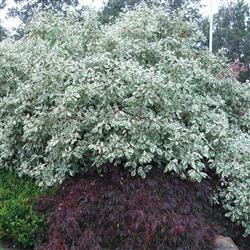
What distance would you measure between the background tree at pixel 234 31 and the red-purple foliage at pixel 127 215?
2066cm

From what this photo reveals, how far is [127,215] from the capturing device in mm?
3699

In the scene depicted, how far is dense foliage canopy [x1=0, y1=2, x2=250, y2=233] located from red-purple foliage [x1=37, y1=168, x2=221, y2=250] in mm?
158

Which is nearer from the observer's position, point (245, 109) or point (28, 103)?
point (28, 103)

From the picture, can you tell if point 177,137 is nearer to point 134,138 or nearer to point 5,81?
point 134,138

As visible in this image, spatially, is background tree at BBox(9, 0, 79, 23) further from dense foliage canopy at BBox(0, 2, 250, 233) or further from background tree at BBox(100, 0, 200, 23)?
dense foliage canopy at BBox(0, 2, 250, 233)

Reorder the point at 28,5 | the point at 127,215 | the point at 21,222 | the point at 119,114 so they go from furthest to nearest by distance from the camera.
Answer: the point at 28,5, the point at 119,114, the point at 21,222, the point at 127,215

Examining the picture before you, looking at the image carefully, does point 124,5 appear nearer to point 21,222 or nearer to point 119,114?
point 119,114

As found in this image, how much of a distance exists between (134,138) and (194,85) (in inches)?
52.0

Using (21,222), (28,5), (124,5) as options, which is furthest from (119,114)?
(28,5)

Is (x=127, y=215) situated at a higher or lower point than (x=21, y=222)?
higher

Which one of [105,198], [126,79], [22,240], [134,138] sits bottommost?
[22,240]

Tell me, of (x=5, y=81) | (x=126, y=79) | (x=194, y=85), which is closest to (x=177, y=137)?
(x=126, y=79)

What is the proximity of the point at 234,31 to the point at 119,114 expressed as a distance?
22574 millimetres

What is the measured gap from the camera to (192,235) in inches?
142
